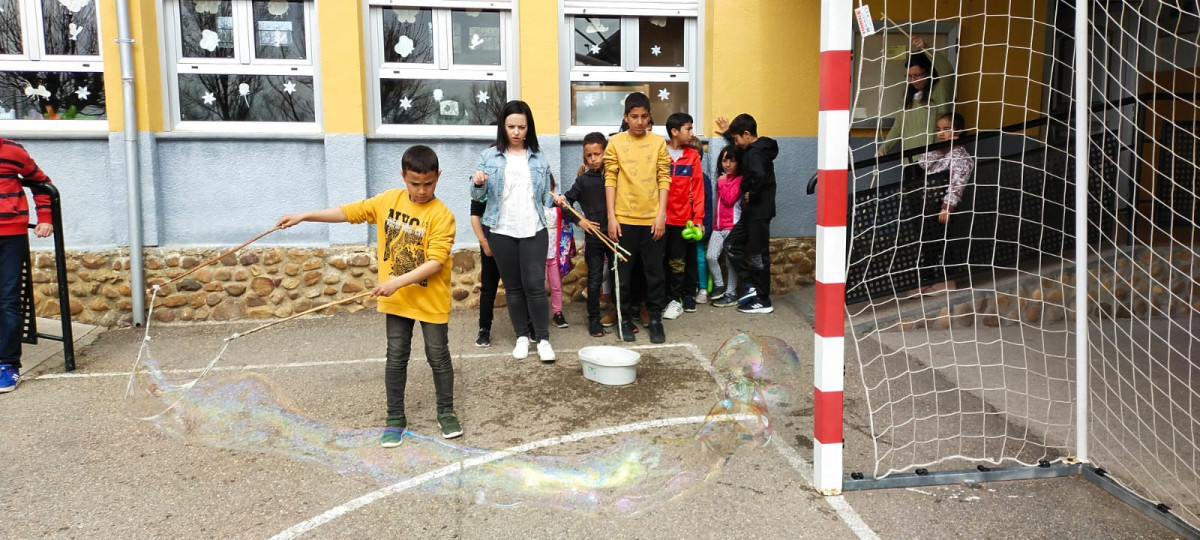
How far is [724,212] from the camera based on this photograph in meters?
7.70

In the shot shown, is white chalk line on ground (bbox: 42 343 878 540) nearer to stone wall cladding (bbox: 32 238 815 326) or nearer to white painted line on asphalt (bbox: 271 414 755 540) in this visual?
white painted line on asphalt (bbox: 271 414 755 540)

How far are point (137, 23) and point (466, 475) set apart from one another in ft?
18.4

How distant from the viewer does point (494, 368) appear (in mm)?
5852

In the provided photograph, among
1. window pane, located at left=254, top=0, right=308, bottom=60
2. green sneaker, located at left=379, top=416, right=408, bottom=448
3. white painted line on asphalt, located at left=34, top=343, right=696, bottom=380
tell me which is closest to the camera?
green sneaker, located at left=379, top=416, right=408, bottom=448

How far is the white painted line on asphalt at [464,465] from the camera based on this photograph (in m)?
3.46

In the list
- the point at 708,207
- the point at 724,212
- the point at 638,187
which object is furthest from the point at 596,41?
the point at 638,187

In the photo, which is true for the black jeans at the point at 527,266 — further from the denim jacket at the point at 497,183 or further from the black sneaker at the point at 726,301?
the black sneaker at the point at 726,301

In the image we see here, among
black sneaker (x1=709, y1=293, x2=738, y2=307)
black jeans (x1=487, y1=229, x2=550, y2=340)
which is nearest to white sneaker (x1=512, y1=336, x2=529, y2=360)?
black jeans (x1=487, y1=229, x2=550, y2=340)

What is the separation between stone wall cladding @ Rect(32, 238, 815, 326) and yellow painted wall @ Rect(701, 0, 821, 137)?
2955 millimetres

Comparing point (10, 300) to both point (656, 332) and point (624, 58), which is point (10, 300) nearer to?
point (656, 332)

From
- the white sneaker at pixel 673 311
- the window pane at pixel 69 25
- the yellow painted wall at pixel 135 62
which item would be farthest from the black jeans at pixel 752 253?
the window pane at pixel 69 25

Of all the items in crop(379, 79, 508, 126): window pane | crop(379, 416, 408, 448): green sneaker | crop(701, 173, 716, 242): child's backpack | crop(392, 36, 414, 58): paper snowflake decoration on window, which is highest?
crop(392, 36, 414, 58): paper snowflake decoration on window

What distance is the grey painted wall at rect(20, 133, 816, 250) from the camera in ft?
24.0

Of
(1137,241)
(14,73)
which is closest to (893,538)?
(1137,241)
